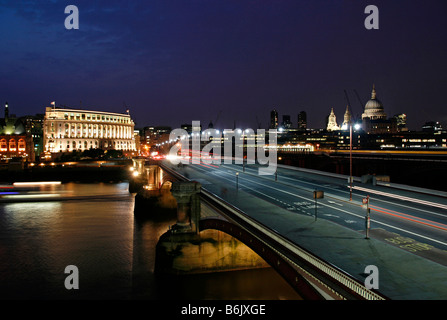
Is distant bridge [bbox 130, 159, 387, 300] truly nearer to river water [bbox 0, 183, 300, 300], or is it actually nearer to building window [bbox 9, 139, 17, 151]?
river water [bbox 0, 183, 300, 300]

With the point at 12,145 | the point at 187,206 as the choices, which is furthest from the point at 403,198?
the point at 12,145

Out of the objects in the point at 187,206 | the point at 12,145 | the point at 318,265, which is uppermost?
the point at 12,145

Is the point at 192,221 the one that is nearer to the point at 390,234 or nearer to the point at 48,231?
the point at 390,234

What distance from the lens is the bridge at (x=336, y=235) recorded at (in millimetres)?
12000

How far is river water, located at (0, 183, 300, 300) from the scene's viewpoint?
2605 cm

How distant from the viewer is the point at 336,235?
1812 cm

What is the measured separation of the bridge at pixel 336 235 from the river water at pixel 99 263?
4.66m

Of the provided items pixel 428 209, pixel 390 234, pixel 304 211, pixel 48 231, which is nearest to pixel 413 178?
pixel 428 209

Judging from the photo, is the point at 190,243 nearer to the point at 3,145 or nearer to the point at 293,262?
the point at 293,262

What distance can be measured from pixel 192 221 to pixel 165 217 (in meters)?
30.3

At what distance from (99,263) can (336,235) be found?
23.7 meters

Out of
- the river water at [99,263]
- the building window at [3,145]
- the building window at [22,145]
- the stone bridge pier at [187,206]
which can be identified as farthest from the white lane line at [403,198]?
the building window at [3,145]
